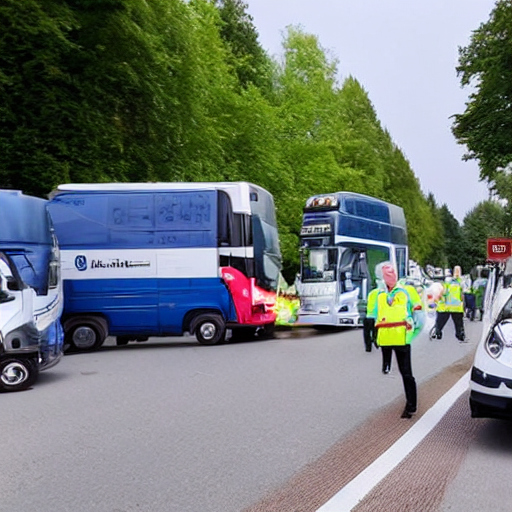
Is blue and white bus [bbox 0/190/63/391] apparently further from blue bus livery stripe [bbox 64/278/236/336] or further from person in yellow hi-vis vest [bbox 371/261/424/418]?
person in yellow hi-vis vest [bbox 371/261/424/418]

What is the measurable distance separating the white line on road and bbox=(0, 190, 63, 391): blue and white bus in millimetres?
5850

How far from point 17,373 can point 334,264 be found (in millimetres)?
12710

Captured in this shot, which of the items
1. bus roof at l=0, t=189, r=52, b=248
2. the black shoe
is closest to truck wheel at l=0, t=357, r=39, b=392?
bus roof at l=0, t=189, r=52, b=248

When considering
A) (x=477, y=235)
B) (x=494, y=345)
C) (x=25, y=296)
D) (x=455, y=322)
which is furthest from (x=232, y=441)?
(x=477, y=235)

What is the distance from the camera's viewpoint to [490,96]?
32.6 metres

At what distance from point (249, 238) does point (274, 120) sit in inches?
641

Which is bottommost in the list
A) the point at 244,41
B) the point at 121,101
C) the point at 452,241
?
the point at 121,101

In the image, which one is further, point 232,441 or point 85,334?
point 85,334

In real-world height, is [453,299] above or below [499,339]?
above

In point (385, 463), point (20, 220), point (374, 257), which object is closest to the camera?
point (385, 463)

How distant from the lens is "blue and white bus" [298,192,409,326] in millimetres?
22625

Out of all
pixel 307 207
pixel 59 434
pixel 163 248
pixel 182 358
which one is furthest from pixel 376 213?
pixel 59 434

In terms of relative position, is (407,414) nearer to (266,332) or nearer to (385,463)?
(385,463)

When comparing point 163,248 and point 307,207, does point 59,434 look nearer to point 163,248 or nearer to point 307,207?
point 163,248
